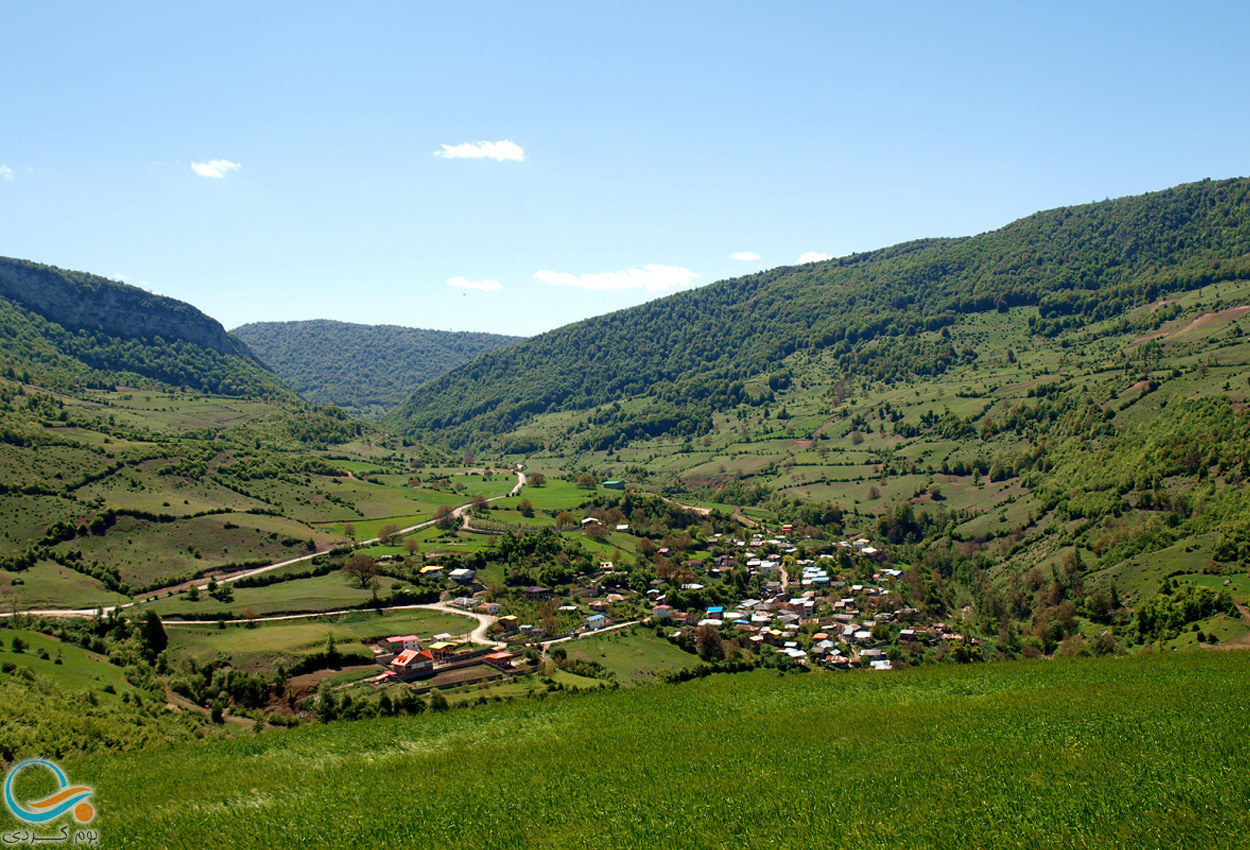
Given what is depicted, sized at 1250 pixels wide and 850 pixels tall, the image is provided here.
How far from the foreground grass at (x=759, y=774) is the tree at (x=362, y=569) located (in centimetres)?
4862

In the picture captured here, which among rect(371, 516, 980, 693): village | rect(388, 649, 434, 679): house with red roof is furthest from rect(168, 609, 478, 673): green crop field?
rect(388, 649, 434, 679): house with red roof

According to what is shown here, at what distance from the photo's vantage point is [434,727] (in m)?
32.3

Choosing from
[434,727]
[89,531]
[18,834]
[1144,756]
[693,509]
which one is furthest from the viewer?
[693,509]

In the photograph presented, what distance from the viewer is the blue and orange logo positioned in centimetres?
1909

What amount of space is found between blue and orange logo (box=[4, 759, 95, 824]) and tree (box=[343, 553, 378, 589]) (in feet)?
192

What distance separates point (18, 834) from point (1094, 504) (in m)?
121

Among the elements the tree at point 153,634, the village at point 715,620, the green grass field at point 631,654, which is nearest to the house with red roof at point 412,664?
the village at point 715,620

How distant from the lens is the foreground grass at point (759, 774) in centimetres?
1650

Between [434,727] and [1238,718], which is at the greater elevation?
[1238,718]

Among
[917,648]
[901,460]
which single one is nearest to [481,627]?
[917,648]

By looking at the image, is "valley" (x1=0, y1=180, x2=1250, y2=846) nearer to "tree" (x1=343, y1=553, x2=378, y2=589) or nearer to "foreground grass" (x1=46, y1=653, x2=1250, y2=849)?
"foreground grass" (x1=46, y1=653, x2=1250, y2=849)

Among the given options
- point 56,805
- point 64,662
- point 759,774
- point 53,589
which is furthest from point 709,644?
point 53,589

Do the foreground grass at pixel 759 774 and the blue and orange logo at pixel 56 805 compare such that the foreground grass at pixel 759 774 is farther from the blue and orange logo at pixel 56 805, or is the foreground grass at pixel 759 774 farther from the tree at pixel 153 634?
the tree at pixel 153 634

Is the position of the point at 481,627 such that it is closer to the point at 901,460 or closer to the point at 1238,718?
the point at 1238,718
